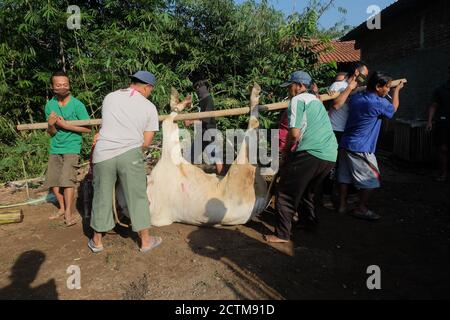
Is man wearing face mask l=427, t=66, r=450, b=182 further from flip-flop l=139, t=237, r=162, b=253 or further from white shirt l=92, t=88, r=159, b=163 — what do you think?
white shirt l=92, t=88, r=159, b=163

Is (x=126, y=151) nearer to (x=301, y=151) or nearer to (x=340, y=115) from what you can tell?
(x=301, y=151)

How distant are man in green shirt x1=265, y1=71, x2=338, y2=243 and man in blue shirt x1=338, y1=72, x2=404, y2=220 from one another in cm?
75

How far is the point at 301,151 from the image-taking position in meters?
3.78

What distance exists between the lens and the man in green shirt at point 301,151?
12.1 ft

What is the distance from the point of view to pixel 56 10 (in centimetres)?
609

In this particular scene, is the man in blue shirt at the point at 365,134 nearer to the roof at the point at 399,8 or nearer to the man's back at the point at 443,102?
the man's back at the point at 443,102

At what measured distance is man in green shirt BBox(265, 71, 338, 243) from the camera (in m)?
3.69

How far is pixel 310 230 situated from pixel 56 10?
5.30 metres

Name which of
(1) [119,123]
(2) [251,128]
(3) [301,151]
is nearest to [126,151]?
(1) [119,123]

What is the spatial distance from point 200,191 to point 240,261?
39.3 inches

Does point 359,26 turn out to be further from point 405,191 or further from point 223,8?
point 405,191

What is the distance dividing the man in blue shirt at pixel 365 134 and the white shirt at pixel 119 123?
251 cm
